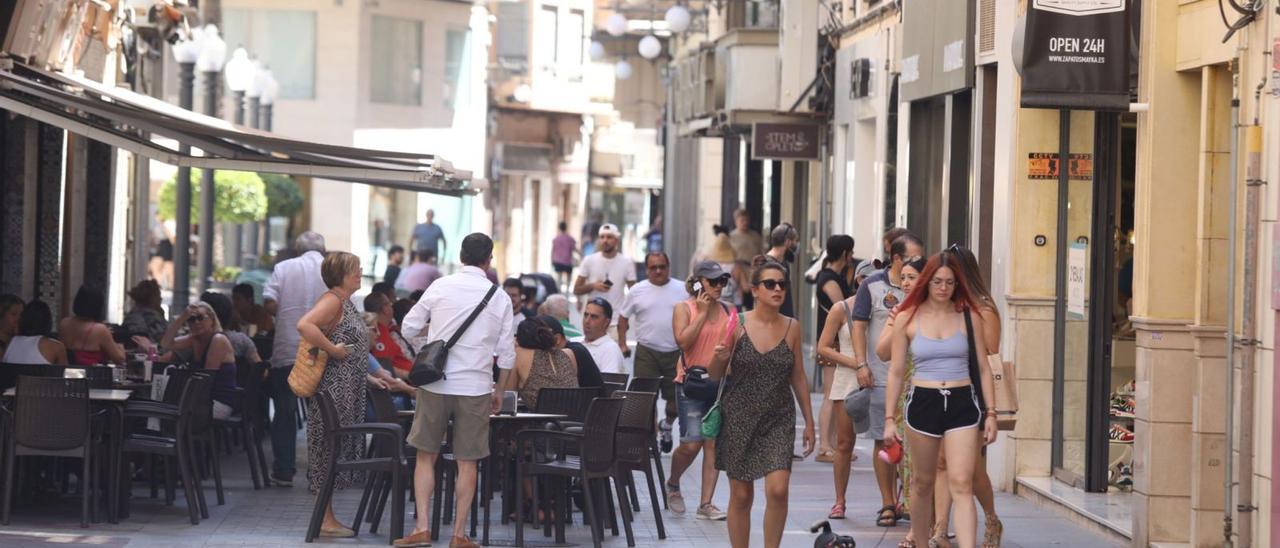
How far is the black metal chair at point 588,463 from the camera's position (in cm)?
1145

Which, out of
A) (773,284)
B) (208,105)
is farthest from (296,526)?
(208,105)

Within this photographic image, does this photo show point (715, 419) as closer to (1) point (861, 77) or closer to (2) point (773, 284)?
(2) point (773, 284)

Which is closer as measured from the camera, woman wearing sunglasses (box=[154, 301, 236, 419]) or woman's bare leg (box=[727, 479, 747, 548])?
woman's bare leg (box=[727, 479, 747, 548])

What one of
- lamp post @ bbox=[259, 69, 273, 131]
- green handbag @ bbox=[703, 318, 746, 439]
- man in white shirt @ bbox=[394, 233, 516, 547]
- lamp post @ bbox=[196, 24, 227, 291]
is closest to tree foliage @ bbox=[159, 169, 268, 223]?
lamp post @ bbox=[259, 69, 273, 131]

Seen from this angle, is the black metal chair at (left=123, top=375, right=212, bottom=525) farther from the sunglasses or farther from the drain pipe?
the drain pipe

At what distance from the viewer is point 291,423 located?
14039mm

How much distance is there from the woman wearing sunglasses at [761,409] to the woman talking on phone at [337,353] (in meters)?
2.73

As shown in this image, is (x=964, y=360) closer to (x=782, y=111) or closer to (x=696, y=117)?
(x=782, y=111)

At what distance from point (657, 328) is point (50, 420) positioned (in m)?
5.13

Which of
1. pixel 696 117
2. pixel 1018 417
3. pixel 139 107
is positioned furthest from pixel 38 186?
pixel 696 117

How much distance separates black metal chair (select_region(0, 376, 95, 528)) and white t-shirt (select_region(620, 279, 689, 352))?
4889 millimetres

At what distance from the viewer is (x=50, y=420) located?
458 inches

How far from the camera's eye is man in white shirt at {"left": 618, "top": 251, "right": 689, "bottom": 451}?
15.4m

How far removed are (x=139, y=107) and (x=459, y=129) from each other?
31.8 metres
